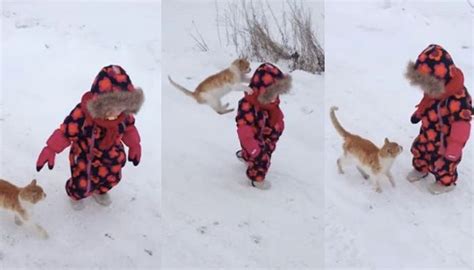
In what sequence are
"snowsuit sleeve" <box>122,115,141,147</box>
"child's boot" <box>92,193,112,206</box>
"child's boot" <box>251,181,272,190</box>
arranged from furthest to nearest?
"child's boot" <box>251,181,272,190</box> < "child's boot" <box>92,193,112,206</box> < "snowsuit sleeve" <box>122,115,141,147</box>

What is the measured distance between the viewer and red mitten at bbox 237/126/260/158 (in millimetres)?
2793

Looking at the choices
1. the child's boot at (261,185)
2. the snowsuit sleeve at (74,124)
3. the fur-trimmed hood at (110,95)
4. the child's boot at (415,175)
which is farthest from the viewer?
the child's boot at (415,175)

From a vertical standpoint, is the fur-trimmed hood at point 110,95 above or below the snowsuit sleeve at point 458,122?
above

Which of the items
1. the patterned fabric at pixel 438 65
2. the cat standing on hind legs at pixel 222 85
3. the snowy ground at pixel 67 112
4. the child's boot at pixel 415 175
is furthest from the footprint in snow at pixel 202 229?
the patterned fabric at pixel 438 65

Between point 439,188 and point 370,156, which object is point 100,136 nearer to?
point 370,156

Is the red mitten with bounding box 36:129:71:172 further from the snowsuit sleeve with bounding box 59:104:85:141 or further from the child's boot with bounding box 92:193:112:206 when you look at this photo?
the child's boot with bounding box 92:193:112:206

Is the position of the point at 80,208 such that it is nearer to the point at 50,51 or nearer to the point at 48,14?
the point at 50,51

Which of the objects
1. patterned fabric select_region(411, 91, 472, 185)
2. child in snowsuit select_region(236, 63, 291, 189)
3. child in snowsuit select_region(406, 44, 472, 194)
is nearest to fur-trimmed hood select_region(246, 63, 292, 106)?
child in snowsuit select_region(236, 63, 291, 189)

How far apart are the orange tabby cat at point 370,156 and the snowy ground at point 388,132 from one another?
8cm

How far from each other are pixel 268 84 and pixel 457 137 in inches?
36.7

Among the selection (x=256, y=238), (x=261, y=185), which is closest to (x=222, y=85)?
(x=261, y=185)

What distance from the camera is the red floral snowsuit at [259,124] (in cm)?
277

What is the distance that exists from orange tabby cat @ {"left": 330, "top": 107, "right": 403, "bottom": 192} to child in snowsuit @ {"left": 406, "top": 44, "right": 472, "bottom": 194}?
192 mm

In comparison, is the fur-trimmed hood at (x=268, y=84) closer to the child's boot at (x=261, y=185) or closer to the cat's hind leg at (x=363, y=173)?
the child's boot at (x=261, y=185)
